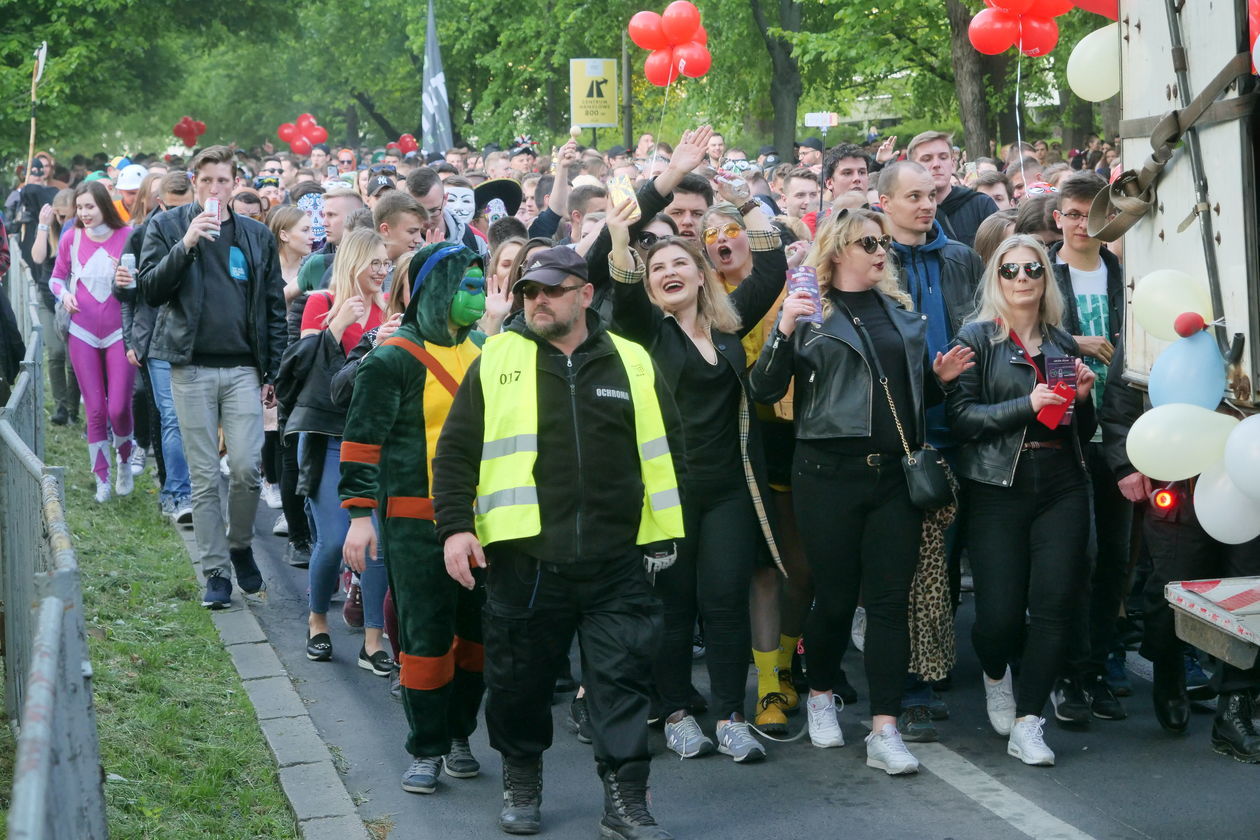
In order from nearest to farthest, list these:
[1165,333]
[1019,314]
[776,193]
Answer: [1165,333] < [1019,314] < [776,193]

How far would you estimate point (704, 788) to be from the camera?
622 centimetres

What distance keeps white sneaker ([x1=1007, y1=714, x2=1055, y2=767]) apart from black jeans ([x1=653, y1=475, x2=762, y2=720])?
1050mm

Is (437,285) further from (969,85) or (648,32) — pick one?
(969,85)

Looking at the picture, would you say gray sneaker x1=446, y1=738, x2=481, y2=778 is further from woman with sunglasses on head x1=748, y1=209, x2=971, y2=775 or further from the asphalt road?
woman with sunglasses on head x1=748, y1=209, x2=971, y2=775

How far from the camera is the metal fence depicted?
9.98 feet

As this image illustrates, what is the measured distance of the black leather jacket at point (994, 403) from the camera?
6457 millimetres

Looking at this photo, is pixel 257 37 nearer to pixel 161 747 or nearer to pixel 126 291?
pixel 126 291

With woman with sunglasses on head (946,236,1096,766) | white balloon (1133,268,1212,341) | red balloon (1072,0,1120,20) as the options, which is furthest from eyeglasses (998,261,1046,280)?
Answer: white balloon (1133,268,1212,341)

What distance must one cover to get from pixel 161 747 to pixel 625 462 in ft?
7.53

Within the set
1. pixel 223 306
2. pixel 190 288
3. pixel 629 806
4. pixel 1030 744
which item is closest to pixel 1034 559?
pixel 1030 744

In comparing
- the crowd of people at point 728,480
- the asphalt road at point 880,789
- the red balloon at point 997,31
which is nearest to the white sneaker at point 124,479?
the crowd of people at point 728,480

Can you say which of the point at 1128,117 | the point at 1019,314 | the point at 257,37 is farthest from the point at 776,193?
the point at 257,37

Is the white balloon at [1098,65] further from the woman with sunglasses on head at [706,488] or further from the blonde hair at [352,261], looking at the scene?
the blonde hair at [352,261]

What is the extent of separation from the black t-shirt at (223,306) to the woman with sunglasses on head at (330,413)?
1095 millimetres
